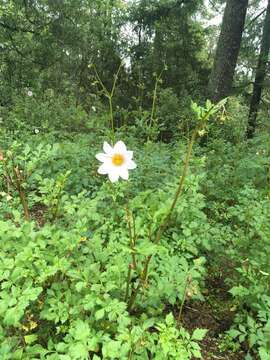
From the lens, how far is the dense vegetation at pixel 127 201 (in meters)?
1.61

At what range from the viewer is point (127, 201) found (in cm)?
164

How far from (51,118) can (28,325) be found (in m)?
5.05

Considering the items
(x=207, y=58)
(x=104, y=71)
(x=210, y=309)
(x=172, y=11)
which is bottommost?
(x=210, y=309)

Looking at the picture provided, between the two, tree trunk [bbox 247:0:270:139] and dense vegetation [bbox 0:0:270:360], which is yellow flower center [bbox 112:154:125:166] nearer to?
dense vegetation [bbox 0:0:270:360]

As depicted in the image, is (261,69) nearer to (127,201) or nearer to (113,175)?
(127,201)

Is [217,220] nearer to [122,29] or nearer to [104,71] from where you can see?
[104,71]

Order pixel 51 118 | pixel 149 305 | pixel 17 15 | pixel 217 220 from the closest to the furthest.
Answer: pixel 149 305, pixel 217 220, pixel 51 118, pixel 17 15

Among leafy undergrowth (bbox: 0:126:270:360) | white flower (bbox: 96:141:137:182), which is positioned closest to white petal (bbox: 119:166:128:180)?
white flower (bbox: 96:141:137:182)

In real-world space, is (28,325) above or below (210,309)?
above

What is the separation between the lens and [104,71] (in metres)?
8.09

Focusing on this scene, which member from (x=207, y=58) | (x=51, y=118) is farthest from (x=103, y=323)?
(x=207, y=58)

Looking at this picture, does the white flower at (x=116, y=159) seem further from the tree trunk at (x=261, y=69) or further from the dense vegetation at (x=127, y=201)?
the tree trunk at (x=261, y=69)

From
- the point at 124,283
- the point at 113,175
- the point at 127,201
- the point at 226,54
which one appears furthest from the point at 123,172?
the point at 226,54

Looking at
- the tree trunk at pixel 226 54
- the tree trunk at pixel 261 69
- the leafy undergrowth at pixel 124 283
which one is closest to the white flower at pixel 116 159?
the leafy undergrowth at pixel 124 283
